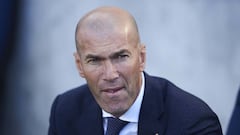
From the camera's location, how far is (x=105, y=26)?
6.08ft

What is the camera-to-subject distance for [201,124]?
1.99 m

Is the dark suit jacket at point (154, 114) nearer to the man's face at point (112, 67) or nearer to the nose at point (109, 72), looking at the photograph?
the man's face at point (112, 67)

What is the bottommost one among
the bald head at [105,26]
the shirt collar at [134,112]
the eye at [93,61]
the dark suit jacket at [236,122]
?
the dark suit jacket at [236,122]

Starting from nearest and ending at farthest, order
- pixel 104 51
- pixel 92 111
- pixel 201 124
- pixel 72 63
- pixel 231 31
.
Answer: pixel 104 51
pixel 201 124
pixel 92 111
pixel 231 31
pixel 72 63

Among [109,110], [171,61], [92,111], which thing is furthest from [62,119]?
[171,61]

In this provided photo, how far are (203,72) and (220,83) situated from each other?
8cm

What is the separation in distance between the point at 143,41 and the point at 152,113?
942 mm

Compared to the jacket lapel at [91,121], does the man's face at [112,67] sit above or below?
above

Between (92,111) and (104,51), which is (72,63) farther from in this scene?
(104,51)

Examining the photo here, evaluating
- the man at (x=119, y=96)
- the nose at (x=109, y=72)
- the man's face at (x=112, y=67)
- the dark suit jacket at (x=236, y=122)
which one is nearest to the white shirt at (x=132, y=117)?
the man at (x=119, y=96)

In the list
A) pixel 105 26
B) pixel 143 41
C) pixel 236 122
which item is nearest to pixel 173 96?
pixel 236 122

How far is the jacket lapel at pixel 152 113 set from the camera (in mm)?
2029

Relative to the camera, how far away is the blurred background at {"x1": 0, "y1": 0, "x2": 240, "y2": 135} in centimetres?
288

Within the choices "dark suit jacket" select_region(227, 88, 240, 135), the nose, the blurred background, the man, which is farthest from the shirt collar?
the blurred background
